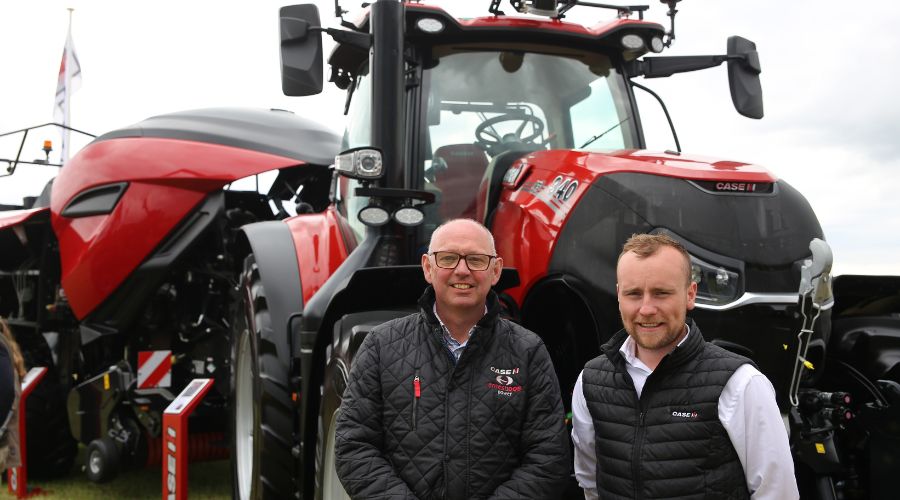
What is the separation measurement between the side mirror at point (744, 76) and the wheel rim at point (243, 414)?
272 cm

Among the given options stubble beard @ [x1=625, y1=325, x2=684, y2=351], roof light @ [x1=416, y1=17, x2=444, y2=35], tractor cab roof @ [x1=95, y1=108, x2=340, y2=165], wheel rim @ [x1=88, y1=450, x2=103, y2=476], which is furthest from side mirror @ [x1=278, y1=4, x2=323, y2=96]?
wheel rim @ [x1=88, y1=450, x2=103, y2=476]

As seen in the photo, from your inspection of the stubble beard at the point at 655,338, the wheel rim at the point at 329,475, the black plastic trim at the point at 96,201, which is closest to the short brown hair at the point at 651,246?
the stubble beard at the point at 655,338

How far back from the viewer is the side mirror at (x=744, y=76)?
4012 millimetres

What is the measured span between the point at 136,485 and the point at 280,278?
2970mm

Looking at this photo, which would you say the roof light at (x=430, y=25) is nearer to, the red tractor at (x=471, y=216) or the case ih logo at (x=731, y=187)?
the red tractor at (x=471, y=216)

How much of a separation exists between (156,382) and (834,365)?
14.5 feet

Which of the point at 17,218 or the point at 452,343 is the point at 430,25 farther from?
the point at 17,218

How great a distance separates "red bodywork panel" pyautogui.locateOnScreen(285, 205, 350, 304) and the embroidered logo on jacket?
6.33 feet

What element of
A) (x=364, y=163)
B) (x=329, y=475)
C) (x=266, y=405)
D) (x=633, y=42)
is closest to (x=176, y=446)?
(x=266, y=405)

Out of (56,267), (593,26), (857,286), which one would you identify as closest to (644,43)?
A: (593,26)

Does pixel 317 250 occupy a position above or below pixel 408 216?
below

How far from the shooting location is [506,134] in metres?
3.86

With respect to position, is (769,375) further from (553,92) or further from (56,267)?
(56,267)

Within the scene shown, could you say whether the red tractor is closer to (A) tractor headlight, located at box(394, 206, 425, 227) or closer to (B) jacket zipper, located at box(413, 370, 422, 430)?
(A) tractor headlight, located at box(394, 206, 425, 227)
